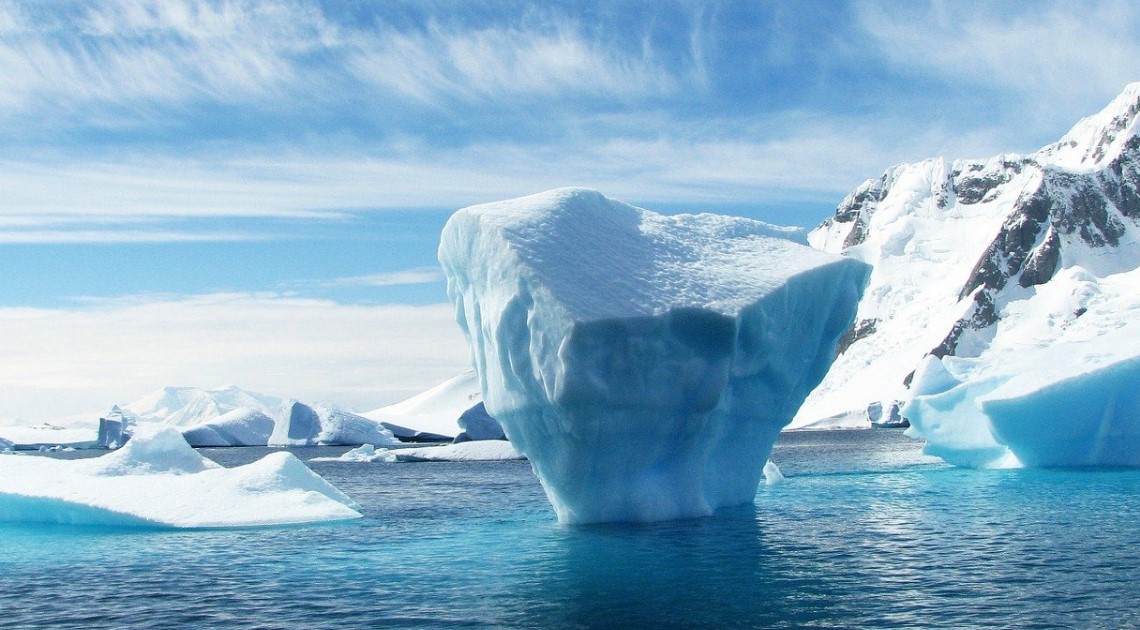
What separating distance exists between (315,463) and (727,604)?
41.9 meters

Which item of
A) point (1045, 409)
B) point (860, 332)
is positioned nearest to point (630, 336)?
point (1045, 409)

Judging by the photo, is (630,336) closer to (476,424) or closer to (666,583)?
(666,583)

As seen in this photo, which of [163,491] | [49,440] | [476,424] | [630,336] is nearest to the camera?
[630,336]

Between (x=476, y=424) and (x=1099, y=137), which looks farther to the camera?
(x=1099, y=137)

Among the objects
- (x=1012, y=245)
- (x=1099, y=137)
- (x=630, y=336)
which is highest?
(x=1099, y=137)

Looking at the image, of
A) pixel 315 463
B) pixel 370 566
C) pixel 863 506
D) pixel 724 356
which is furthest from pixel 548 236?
pixel 315 463

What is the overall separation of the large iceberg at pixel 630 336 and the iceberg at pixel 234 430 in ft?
191

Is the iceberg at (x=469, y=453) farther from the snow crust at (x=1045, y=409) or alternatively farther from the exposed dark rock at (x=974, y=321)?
the exposed dark rock at (x=974, y=321)

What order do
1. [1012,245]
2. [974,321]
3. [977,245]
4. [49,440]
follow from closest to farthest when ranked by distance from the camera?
[49,440], [974,321], [1012,245], [977,245]

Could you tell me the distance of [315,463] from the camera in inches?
2024

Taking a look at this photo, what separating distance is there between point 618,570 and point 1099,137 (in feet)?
608

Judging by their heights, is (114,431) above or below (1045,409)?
above

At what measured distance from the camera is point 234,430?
76188 millimetres

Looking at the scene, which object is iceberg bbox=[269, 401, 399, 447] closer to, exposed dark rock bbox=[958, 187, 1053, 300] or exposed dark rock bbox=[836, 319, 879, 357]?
exposed dark rock bbox=[836, 319, 879, 357]
